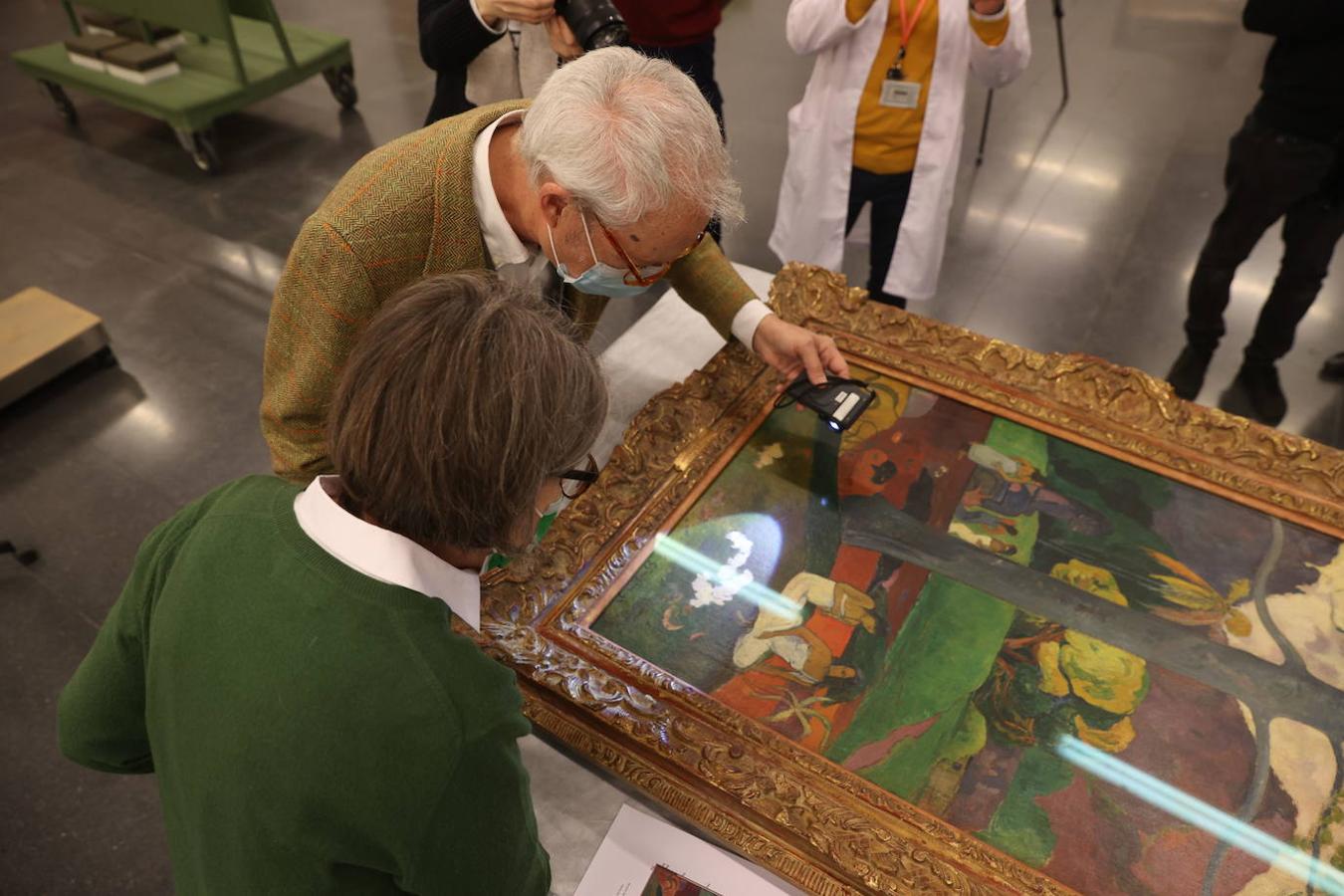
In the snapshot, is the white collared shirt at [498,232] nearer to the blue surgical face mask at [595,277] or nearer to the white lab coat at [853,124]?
the blue surgical face mask at [595,277]

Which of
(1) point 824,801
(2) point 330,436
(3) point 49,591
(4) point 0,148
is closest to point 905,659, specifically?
(1) point 824,801

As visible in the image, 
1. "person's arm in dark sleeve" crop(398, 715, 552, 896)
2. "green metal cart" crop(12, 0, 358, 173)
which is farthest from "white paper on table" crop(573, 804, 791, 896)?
"green metal cart" crop(12, 0, 358, 173)

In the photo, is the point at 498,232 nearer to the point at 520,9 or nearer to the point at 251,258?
the point at 520,9

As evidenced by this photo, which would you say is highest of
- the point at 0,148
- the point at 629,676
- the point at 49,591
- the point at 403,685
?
the point at 403,685

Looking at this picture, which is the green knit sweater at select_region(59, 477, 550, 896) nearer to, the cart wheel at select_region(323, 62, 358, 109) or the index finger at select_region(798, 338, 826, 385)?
the index finger at select_region(798, 338, 826, 385)

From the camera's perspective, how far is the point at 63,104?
5324 millimetres

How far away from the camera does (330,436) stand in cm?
94

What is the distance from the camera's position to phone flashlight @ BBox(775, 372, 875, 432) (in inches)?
70.2

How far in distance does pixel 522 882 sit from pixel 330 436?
62cm

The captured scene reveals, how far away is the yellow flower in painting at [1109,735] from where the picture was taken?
133 cm

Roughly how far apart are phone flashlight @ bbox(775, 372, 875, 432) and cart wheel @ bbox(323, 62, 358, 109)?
485 cm

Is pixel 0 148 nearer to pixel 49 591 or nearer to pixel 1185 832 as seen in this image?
pixel 49 591

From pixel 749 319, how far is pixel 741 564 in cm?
65

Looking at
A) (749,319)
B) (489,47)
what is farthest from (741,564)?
(489,47)
